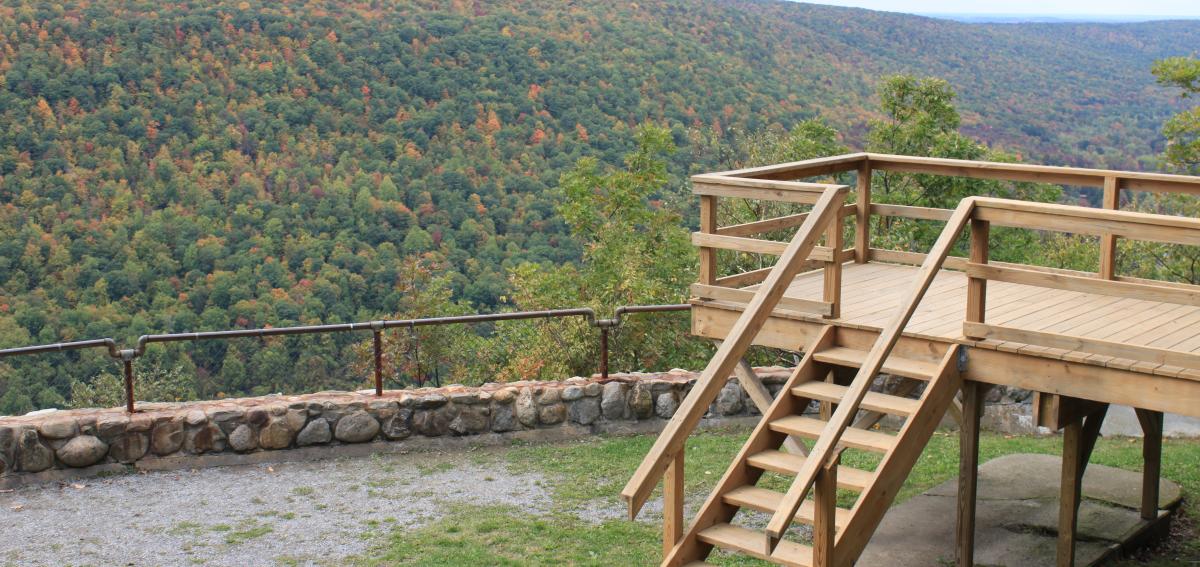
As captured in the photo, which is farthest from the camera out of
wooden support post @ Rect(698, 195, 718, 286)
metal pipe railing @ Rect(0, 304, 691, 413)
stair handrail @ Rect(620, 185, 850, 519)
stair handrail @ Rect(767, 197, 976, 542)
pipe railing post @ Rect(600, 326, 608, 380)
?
pipe railing post @ Rect(600, 326, 608, 380)

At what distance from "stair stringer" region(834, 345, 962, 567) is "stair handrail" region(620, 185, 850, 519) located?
0.81 m

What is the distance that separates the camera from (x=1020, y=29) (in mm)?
64250

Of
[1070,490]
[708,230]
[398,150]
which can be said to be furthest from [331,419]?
[398,150]

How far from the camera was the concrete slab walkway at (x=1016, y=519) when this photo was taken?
650 centimetres

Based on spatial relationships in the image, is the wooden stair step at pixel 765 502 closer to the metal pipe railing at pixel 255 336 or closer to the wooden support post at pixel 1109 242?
the wooden support post at pixel 1109 242

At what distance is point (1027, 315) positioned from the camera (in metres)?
6.55

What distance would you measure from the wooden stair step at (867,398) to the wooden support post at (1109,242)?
5.51ft

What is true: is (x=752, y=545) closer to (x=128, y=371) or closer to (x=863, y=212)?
(x=863, y=212)

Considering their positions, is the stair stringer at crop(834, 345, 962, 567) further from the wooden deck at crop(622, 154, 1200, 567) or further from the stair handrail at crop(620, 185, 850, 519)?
the stair handrail at crop(620, 185, 850, 519)

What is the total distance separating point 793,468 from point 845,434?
0.40 m

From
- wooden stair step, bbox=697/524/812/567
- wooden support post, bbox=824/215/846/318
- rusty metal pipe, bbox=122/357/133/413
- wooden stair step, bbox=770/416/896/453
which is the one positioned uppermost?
wooden support post, bbox=824/215/846/318

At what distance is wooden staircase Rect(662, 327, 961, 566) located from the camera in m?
5.20

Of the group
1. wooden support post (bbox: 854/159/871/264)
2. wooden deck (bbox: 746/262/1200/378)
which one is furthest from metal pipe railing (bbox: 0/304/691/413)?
wooden deck (bbox: 746/262/1200/378)

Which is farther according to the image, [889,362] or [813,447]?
[889,362]
